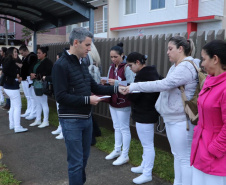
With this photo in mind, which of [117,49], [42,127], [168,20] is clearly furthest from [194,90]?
[168,20]

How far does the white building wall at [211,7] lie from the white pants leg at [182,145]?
14.7 m

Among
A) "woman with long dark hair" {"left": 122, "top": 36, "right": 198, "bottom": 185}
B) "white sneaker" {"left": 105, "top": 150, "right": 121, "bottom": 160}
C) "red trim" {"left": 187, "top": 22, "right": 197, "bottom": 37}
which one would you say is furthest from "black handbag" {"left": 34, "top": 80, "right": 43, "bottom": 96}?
"red trim" {"left": 187, "top": 22, "right": 197, "bottom": 37}

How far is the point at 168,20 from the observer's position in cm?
1808

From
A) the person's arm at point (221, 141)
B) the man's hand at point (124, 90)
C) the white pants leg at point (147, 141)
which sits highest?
the man's hand at point (124, 90)

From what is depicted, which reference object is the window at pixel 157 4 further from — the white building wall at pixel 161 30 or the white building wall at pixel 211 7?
the white building wall at pixel 211 7

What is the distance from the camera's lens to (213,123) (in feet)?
6.67

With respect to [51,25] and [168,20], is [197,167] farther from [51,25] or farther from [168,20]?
[168,20]

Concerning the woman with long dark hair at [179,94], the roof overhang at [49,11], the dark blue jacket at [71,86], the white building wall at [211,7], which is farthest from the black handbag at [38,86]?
the white building wall at [211,7]

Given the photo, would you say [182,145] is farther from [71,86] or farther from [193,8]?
[193,8]

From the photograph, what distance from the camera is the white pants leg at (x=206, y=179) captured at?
2.02 meters

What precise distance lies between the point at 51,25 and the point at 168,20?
11587 millimetres

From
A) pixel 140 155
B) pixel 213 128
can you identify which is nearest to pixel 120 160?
pixel 140 155

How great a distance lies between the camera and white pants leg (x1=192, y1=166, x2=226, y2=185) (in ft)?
6.62

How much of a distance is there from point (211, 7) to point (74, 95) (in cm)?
1570
